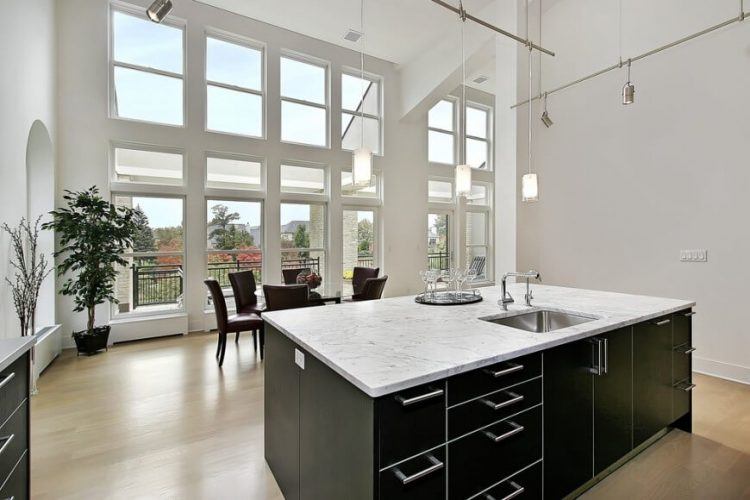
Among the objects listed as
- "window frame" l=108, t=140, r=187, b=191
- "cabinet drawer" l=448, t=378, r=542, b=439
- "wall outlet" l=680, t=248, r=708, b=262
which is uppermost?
"window frame" l=108, t=140, r=187, b=191

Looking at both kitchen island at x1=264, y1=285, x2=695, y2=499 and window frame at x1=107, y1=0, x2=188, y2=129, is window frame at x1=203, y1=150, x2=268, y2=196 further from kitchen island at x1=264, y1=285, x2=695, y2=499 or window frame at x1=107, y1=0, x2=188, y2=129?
kitchen island at x1=264, y1=285, x2=695, y2=499

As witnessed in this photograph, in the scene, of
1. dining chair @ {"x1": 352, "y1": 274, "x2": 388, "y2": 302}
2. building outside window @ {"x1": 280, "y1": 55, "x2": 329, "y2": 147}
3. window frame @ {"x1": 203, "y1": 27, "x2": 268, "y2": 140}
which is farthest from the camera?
building outside window @ {"x1": 280, "y1": 55, "x2": 329, "y2": 147}

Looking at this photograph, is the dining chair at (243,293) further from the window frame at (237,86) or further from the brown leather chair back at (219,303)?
the window frame at (237,86)

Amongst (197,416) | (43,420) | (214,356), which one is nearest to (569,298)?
(197,416)

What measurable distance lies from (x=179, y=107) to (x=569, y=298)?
5312mm

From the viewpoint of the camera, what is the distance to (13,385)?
54.4 inches

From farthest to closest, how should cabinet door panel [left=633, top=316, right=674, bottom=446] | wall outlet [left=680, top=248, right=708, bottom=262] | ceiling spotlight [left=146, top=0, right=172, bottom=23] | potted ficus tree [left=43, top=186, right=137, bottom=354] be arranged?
potted ficus tree [left=43, top=186, right=137, bottom=354] → wall outlet [left=680, top=248, right=708, bottom=262] → ceiling spotlight [left=146, top=0, right=172, bottom=23] → cabinet door panel [left=633, top=316, right=674, bottom=446]

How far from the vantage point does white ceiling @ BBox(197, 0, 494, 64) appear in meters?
5.11

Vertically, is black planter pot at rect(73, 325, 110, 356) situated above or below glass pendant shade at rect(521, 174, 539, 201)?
below

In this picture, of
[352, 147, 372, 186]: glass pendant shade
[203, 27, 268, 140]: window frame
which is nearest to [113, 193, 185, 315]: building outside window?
[203, 27, 268, 140]: window frame

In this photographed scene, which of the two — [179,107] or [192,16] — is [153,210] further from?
[192,16]

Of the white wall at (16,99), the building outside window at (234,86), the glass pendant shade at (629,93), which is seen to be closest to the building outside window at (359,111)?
the building outside window at (234,86)

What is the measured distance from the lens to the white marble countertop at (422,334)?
1.29m

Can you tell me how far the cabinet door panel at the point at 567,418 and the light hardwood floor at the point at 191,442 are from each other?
312mm
